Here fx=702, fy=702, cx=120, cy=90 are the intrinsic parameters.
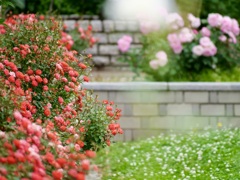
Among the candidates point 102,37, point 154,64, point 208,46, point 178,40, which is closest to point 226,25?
point 208,46

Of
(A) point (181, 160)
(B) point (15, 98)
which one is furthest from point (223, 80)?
(B) point (15, 98)

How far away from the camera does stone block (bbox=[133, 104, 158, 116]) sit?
26.7ft

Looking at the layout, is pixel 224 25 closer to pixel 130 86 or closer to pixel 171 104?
pixel 171 104

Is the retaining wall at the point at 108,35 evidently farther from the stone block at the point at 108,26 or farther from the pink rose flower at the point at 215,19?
the pink rose flower at the point at 215,19

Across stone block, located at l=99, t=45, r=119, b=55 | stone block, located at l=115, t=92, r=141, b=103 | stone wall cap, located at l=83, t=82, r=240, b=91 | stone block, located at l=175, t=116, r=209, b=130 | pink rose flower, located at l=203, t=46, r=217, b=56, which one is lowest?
stone block, located at l=175, t=116, r=209, b=130

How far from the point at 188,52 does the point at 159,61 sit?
0.46 metres

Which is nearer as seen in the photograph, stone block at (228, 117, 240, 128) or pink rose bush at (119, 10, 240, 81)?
stone block at (228, 117, 240, 128)

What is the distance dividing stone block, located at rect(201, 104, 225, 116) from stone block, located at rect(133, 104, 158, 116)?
22.0 inches

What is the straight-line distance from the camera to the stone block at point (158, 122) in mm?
8164

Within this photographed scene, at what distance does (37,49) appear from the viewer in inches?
214

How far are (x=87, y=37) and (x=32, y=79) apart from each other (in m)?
5.96

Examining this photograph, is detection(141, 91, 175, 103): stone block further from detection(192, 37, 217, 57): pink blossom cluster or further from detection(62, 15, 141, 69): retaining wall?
detection(62, 15, 141, 69): retaining wall

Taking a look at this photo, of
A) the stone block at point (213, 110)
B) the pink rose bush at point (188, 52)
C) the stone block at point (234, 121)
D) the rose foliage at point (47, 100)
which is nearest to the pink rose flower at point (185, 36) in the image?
the pink rose bush at point (188, 52)

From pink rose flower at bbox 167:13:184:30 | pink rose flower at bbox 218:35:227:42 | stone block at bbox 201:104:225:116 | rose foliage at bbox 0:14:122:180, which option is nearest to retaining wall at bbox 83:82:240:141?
stone block at bbox 201:104:225:116
